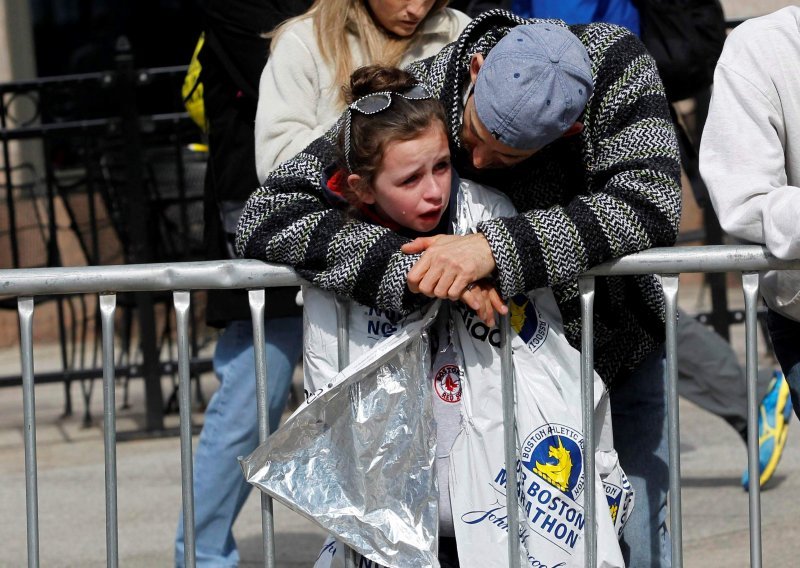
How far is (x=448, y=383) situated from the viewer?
8.82ft

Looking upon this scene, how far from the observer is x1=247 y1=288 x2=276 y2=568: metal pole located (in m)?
2.74

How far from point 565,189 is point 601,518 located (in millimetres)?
686

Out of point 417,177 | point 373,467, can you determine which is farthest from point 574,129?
point 373,467

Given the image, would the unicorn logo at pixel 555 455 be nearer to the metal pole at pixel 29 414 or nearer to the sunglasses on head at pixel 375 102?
the sunglasses on head at pixel 375 102

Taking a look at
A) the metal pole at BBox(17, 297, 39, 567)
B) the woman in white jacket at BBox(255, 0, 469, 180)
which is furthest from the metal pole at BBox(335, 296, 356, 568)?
the woman in white jacket at BBox(255, 0, 469, 180)

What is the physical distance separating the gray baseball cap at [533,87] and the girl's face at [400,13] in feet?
2.76

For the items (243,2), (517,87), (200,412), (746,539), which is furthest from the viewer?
(200,412)

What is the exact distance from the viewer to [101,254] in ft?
22.0

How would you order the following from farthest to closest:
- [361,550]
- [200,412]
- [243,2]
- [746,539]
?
1. [200,412]
2. [746,539]
3. [243,2]
4. [361,550]

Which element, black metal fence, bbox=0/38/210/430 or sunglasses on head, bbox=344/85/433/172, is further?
black metal fence, bbox=0/38/210/430

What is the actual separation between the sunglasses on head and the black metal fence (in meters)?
3.49

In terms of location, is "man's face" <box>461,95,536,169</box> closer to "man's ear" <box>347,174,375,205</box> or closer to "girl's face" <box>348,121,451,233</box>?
"girl's face" <box>348,121,451,233</box>

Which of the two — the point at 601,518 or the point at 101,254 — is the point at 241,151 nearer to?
the point at 601,518

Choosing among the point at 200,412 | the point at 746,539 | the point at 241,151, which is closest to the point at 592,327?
the point at 241,151
